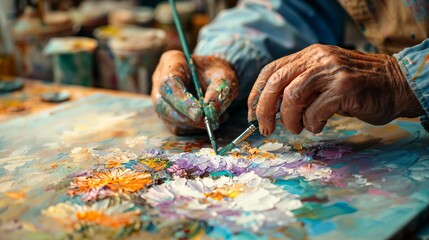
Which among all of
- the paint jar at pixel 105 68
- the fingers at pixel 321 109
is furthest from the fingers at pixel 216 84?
the paint jar at pixel 105 68

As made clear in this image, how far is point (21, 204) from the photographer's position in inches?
39.4

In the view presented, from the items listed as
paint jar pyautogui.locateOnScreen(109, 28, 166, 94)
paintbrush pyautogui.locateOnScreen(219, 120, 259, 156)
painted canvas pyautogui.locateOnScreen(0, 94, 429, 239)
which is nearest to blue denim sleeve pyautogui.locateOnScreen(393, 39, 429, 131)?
painted canvas pyautogui.locateOnScreen(0, 94, 429, 239)

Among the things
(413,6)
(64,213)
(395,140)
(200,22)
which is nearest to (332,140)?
(395,140)

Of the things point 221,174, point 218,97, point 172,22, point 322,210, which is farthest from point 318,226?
point 172,22

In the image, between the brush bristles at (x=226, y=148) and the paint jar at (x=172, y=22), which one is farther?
the paint jar at (x=172, y=22)

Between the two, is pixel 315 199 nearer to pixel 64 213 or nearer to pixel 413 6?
pixel 64 213

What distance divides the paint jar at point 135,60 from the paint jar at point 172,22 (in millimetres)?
412

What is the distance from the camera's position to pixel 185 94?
4.21 feet

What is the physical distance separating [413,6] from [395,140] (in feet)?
1.49

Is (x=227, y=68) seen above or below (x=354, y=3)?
below

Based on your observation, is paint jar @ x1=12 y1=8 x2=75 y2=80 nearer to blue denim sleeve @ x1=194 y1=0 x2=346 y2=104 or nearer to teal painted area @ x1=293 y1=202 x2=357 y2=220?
blue denim sleeve @ x1=194 y1=0 x2=346 y2=104

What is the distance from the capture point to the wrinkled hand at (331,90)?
1.08m

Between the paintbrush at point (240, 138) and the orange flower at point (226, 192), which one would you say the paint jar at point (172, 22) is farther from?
the orange flower at point (226, 192)

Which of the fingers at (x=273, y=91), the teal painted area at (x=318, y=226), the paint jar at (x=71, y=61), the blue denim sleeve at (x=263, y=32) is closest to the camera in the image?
the teal painted area at (x=318, y=226)
